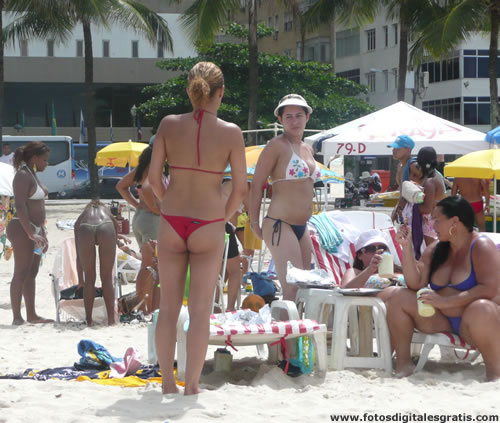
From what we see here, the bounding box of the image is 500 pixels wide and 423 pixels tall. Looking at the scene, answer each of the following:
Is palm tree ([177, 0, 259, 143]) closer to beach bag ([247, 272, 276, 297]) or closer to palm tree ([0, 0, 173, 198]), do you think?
palm tree ([0, 0, 173, 198])

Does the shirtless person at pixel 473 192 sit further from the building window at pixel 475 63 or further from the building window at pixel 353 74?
the building window at pixel 353 74

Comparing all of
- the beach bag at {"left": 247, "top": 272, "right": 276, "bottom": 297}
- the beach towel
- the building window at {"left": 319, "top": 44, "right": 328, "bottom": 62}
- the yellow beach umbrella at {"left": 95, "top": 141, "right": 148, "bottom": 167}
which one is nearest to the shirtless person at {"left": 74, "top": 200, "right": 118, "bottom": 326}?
the beach bag at {"left": 247, "top": 272, "right": 276, "bottom": 297}

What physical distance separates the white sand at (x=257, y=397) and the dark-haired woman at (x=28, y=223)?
66.0 inches

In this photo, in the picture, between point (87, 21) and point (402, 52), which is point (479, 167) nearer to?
point (402, 52)

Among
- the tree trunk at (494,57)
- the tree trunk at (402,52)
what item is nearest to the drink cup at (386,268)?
the tree trunk at (494,57)

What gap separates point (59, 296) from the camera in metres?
7.60

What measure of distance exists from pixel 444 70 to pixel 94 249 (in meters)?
38.5

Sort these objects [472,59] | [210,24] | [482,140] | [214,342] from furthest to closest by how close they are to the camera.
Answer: [472,59] → [210,24] → [482,140] → [214,342]

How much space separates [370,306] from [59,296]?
10.7ft

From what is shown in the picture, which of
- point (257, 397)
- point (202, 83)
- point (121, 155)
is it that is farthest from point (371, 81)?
point (257, 397)

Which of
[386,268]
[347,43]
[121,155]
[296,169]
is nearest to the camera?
[386,268]

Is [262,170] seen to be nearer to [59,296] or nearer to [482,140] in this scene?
[59,296]

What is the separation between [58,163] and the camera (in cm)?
3469

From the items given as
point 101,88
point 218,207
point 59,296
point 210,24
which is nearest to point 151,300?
point 59,296
